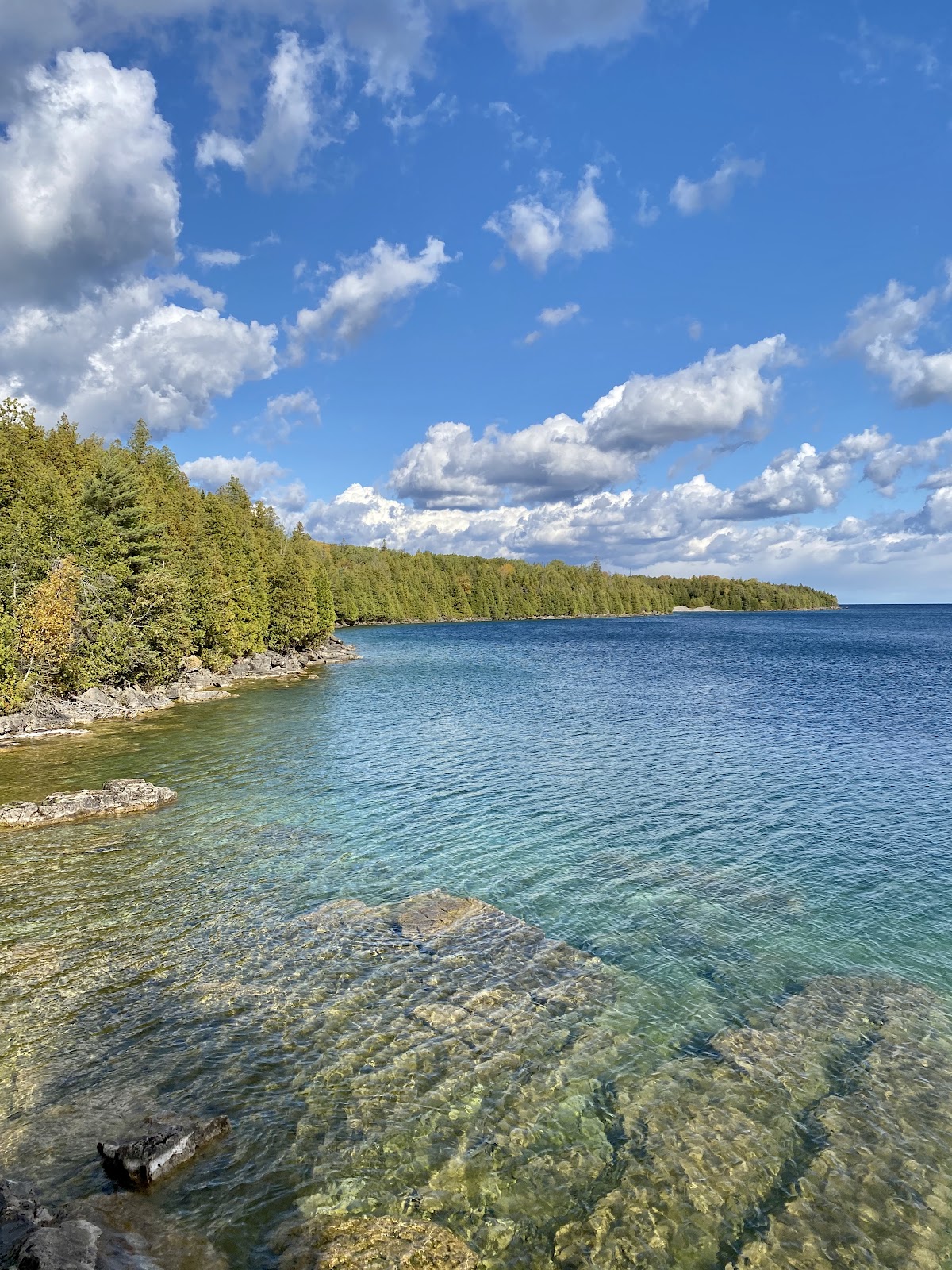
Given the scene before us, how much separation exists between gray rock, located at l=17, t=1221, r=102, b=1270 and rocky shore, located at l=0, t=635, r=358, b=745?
128ft

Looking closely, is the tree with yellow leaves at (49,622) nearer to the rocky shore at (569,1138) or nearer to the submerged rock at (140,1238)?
the rocky shore at (569,1138)

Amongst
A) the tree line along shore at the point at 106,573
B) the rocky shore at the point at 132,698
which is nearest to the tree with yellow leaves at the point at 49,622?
the tree line along shore at the point at 106,573

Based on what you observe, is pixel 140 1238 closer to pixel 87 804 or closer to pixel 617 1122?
pixel 617 1122

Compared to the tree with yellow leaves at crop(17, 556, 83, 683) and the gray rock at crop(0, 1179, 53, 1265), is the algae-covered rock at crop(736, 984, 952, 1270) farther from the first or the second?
the tree with yellow leaves at crop(17, 556, 83, 683)

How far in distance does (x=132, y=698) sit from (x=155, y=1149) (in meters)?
49.5

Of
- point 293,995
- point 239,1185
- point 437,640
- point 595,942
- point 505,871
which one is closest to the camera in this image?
point 239,1185


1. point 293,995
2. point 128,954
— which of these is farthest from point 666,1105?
point 128,954

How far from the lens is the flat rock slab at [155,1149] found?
9.69 meters

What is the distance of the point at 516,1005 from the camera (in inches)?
566

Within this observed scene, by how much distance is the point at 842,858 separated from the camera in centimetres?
2325

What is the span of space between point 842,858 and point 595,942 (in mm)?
11116

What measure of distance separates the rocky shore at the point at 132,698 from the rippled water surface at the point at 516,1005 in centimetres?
949

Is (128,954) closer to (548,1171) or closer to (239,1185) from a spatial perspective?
(239,1185)

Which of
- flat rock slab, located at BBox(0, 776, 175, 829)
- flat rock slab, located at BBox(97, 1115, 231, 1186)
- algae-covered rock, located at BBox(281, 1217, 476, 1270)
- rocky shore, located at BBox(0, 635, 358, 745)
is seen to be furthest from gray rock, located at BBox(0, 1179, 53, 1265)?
rocky shore, located at BBox(0, 635, 358, 745)
